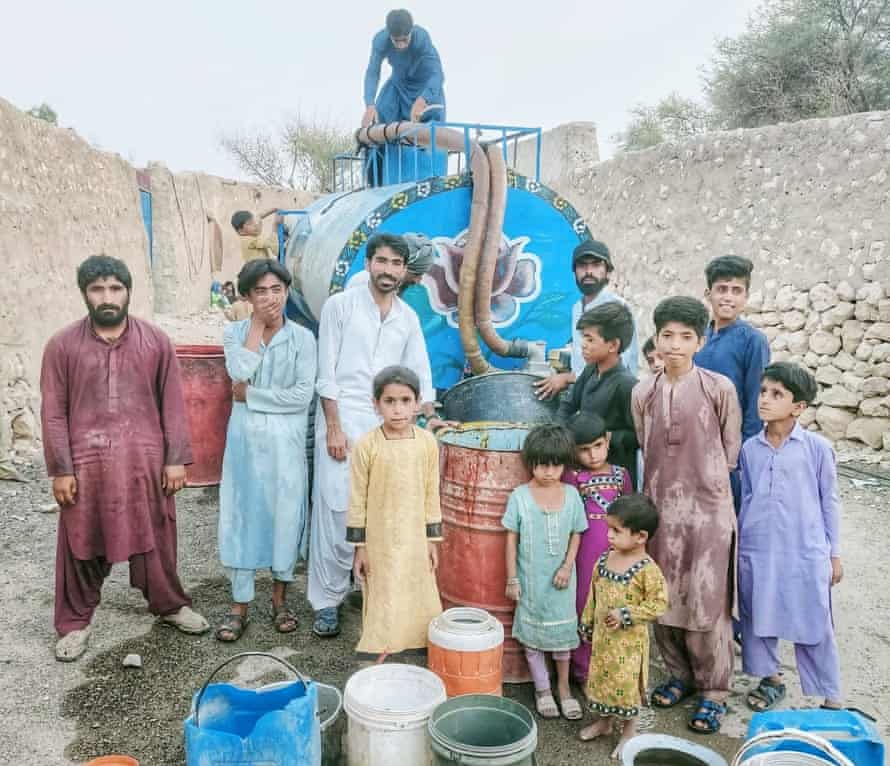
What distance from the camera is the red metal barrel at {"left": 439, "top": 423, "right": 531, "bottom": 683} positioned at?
3.32 m

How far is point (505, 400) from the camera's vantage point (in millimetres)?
4051

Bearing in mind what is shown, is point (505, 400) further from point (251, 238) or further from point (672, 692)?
point (251, 238)

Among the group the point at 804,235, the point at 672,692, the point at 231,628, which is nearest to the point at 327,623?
the point at 231,628

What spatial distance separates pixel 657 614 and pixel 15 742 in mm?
2535

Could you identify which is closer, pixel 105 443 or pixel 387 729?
pixel 387 729

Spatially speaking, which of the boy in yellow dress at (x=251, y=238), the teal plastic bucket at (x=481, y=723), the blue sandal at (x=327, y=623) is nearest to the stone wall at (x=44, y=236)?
the boy in yellow dress at (x=251, y=238)

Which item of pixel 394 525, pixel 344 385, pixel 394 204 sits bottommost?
pixel 394 525

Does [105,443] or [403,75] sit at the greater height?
[403,75]

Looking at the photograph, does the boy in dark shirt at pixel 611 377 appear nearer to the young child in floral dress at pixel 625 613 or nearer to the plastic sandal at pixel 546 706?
the young child in floral dress at pixel 625 613

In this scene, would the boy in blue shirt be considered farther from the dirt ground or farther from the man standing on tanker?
the man standing on tanker

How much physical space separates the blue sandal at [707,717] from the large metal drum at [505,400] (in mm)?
1497

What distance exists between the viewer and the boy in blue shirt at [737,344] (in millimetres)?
3506

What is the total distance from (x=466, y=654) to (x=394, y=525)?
0.59 m

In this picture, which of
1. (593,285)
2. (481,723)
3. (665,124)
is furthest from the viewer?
(665,124)
